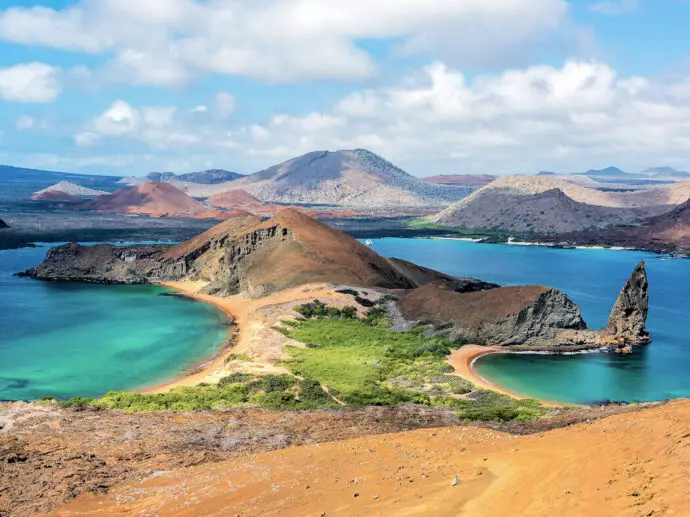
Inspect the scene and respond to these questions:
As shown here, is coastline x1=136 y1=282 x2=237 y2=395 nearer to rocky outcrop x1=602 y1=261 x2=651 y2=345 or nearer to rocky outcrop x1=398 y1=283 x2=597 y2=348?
rocky outcrop x1=398 y1=283 x2=597 y2=348

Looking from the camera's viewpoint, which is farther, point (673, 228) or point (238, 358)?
point (673, 228)

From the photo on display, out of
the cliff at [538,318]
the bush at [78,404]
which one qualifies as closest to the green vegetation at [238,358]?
the bush at [78,404]

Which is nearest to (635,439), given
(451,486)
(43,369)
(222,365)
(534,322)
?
(451,486)

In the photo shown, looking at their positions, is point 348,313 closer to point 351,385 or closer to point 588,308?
point 351,385

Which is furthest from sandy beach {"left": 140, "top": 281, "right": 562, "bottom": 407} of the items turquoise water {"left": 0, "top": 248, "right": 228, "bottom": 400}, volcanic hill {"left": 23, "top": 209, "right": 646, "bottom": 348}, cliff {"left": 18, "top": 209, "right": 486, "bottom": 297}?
cliff {"left": 18, "top": 209, "right": 486, "bottom": 297}

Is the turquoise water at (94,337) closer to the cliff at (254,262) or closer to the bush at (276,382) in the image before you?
the cliff at (254,262)

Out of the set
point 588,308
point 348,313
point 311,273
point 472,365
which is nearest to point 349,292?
point 348,313

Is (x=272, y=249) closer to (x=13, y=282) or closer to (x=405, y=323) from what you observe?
(x=405, y=323)
